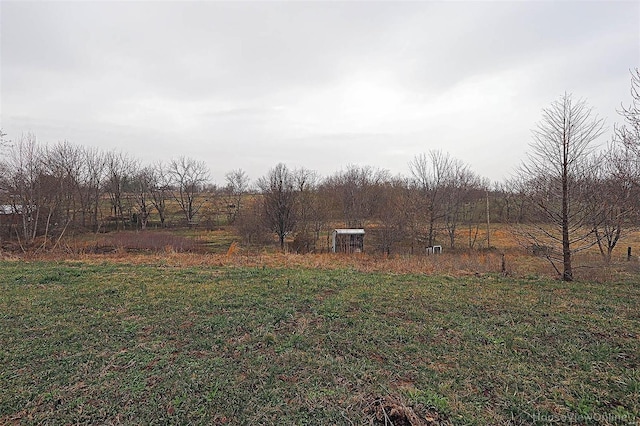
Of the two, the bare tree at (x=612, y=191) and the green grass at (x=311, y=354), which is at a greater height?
the bare tree at (x=612, y=191)

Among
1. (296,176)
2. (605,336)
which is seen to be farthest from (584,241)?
(296,176)

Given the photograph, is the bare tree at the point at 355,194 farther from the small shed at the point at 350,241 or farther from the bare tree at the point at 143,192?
the bare tree at the point at 143,192

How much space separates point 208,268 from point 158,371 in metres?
5.71

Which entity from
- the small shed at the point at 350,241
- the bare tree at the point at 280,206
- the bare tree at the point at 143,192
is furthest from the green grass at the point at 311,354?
the bare tree at the point at 143,192

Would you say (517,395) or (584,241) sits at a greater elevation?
(584,241)

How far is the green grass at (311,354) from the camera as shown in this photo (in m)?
2.64

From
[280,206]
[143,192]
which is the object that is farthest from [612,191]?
[143,192]

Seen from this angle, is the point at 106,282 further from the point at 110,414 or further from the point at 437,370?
the point at 437,370

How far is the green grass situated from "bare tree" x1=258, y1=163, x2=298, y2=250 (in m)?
15.2

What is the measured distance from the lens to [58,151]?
26.5 meters

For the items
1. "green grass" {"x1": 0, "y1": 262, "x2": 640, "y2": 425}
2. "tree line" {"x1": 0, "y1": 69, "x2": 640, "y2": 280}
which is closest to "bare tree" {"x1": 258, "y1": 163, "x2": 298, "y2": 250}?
"tree line" {"x1": 0, "y1": 69, "x2": 640, "y2": 280}

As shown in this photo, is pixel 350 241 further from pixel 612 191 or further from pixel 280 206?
pixel 612 191

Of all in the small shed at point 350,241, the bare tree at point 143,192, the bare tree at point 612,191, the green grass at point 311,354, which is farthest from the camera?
the bare tree at point 143,192

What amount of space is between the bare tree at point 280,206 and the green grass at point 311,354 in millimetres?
15196
